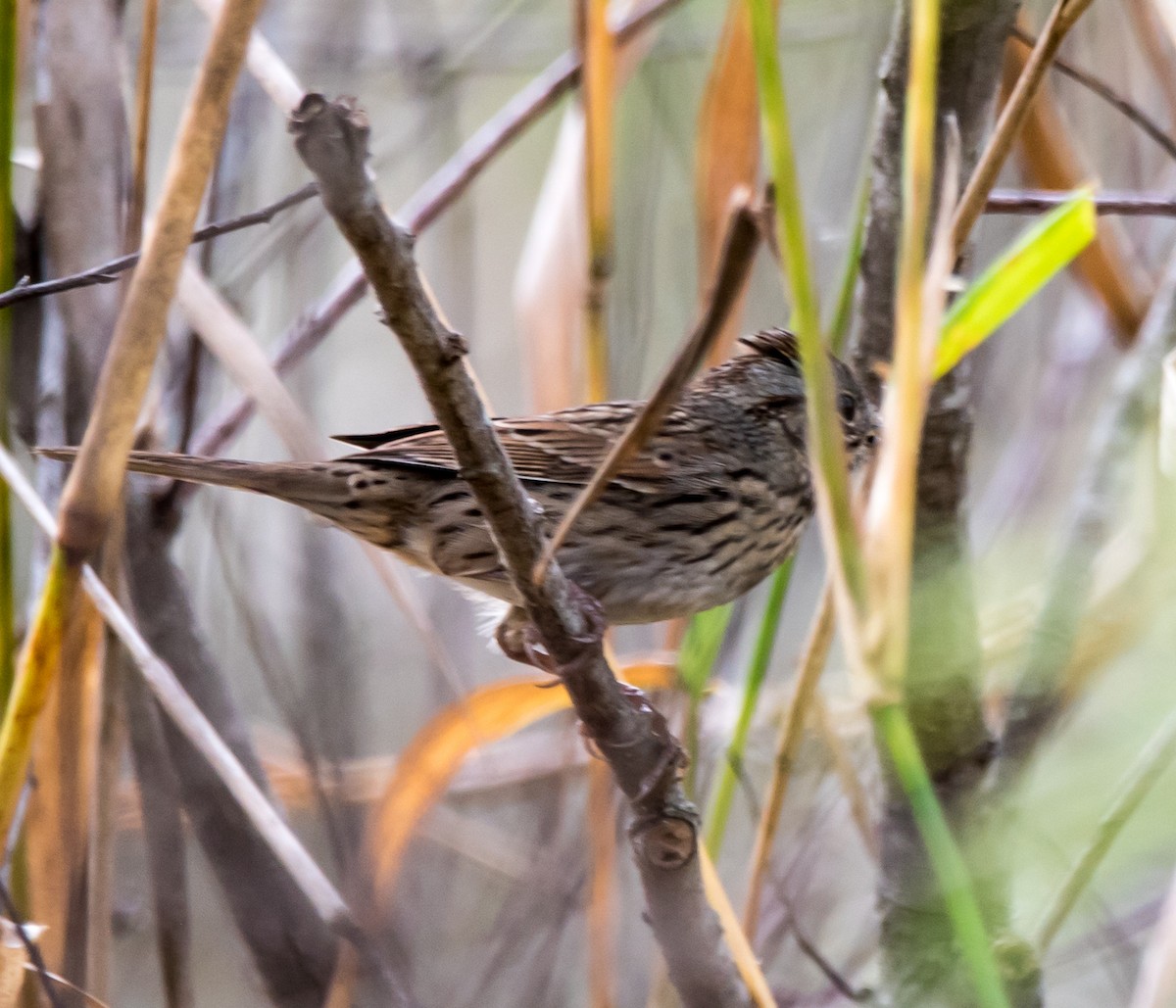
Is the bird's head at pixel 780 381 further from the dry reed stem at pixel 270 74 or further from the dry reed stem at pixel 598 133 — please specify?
the dry reed stem at pixel 270 74

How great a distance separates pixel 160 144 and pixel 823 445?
93.6 inches

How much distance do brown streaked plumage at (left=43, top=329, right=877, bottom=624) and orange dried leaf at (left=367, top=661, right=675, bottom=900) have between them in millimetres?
163

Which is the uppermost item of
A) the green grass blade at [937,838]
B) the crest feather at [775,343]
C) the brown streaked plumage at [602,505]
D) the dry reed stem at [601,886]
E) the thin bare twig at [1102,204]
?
the thin bare twig at [1102,204]

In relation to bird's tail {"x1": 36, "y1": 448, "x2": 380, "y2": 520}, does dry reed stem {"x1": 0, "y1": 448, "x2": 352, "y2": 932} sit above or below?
below

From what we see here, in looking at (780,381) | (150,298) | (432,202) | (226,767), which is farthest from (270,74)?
(780,381)

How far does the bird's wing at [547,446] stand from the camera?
5.41ft

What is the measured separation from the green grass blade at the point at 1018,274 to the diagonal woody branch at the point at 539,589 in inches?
16.4

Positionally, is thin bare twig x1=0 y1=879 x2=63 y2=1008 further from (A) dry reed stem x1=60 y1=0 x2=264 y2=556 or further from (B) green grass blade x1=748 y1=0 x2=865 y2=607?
(B) green grass blade x1=748 y1=0 x2=865 y2=607

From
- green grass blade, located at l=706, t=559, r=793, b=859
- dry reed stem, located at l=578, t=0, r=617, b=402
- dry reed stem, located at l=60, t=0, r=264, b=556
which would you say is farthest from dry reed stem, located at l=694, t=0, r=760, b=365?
dry reed stem, located at l=60, t=0, r=264, b=556

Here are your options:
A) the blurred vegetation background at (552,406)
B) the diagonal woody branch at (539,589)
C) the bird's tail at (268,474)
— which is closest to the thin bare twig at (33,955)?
the blurred vegetation background at (552,406)

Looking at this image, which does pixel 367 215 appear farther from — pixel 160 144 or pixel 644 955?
pixel 160 144

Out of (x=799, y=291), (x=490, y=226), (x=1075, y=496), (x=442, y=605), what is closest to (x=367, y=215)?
(x=799, y=291)

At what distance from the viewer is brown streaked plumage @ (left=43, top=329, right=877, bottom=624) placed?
166 centimetres

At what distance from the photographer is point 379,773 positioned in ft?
6.89
